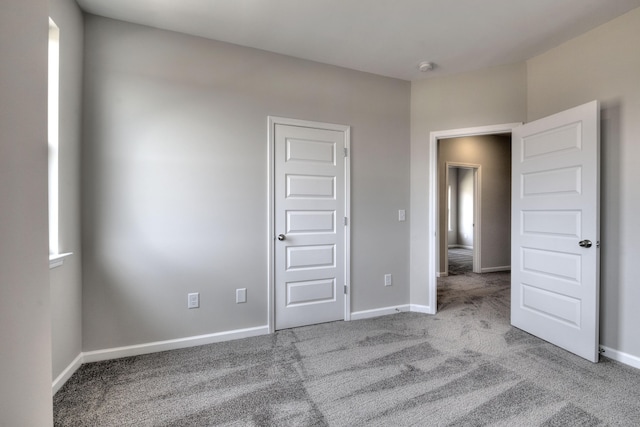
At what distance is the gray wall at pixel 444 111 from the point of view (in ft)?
9.97

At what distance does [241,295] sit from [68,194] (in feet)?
5.01

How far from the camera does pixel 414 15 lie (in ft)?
7.47

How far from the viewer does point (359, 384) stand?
1.96m

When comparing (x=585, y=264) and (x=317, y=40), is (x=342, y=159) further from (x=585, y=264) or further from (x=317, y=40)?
(x=585, y=264)

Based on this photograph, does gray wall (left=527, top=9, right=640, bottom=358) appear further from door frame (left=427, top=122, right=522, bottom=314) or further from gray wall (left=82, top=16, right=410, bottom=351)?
gray wall (left=82, top=16, right=410, bottom=351)

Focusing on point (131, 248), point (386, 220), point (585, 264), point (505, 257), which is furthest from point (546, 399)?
point (505, 257)

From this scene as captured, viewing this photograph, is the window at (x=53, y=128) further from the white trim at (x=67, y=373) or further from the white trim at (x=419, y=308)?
the white trim at (x=419, y=308)

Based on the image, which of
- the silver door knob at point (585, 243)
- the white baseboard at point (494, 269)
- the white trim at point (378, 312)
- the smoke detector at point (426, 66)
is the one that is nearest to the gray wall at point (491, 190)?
the white baseboard at point (494, 269)

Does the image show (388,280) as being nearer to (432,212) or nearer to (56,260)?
(432,212)

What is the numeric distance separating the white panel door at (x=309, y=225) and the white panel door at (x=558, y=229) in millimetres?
1765

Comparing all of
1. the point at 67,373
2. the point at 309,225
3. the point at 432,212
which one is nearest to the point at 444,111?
the point at 432,212

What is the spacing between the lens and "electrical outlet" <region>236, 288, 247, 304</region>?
106 inches

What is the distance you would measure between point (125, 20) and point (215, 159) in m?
1.27

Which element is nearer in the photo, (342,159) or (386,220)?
(342,159)
